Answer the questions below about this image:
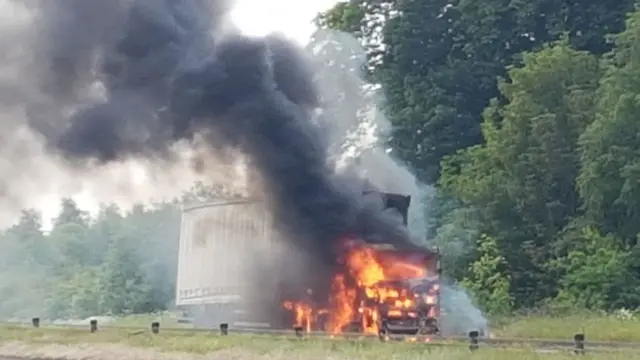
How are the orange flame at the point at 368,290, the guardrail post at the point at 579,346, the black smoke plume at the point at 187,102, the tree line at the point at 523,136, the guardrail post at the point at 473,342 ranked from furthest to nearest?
1. the tree line at the point at 523,136
2. the black smoke plume at the point at 187,102
3. the orange flame at the point at 368,290
4. the guardrail post at the point at 473,342
5. the guardrail post at the point at 579,346

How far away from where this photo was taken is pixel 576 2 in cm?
5528

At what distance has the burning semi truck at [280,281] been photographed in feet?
96.3

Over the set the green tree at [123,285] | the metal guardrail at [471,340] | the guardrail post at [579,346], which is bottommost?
the guardrail post at [579,346]

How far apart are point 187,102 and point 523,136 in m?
20.5

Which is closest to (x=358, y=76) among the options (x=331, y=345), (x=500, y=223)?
(x=500, y=223)

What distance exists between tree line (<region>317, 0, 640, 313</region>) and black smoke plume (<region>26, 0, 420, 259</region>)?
14140 mm

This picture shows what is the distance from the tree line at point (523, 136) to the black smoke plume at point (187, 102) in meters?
14.1

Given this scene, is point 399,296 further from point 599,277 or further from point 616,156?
point 616,156

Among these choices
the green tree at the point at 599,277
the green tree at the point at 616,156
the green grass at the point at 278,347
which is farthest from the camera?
the green tree at the point at 616,156

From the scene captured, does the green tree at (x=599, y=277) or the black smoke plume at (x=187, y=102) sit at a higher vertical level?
the black smoke plume at (x=187, y=102)

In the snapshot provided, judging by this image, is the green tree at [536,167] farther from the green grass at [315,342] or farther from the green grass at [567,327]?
the green grass at [315,342]

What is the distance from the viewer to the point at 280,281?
3166 centimetres

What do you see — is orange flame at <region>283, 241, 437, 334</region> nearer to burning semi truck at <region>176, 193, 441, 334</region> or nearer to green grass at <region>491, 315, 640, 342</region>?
burning semi truck at <region>176, 193, 441, 334</region>

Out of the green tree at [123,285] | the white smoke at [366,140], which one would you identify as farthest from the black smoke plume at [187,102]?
the green tree at [123,285]
